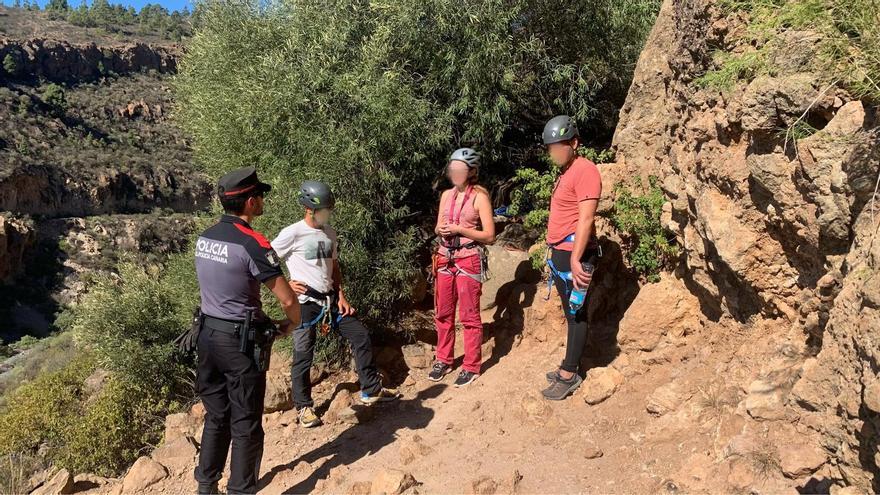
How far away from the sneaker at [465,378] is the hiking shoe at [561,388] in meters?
0.94

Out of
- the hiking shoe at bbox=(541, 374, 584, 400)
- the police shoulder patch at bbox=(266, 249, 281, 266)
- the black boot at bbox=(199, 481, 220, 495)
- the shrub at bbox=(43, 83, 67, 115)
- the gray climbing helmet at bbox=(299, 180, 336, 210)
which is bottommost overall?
the black boot at bbox=(199, 481, 220, 495)

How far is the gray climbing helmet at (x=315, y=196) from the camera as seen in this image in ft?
15.1

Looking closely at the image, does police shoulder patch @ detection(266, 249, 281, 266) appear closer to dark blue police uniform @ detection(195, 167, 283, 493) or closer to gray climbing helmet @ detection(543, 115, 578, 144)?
dark blue police uniform @ detection(195, 167, 283, 493)

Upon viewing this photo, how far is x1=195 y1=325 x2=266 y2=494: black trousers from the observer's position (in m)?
3.58

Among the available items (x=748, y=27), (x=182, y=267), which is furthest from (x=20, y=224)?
(x=748, y=27)

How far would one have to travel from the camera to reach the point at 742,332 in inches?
152

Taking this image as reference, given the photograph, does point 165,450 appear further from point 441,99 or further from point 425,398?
point 441,99

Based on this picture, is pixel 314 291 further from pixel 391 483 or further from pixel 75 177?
pixel 75 177

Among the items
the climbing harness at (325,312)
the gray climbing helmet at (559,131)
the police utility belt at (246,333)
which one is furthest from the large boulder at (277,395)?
the gray climbing helmet at (559,131)

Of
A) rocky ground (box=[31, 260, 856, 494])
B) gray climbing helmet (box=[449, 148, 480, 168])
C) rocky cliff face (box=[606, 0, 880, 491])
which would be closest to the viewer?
rocky cliff face (box=[606, 0, 880, 491])

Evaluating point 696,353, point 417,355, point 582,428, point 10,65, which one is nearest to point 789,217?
point 696,353

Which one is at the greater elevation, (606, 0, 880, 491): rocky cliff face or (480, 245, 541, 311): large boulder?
(606, 0, 880, 491): rocky cliff face

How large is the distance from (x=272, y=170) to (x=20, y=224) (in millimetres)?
44051

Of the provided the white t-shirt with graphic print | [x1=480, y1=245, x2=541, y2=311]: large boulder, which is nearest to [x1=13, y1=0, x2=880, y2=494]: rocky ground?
[x1=480, y1=245, x2=541, y2=311]: large boulder
